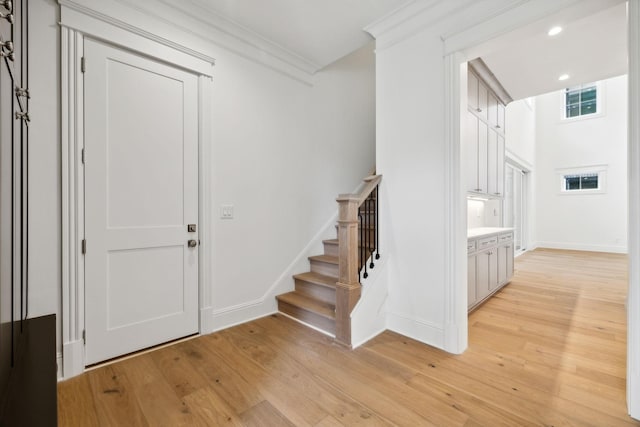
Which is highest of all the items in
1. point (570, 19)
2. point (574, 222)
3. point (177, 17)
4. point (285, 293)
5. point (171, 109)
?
point (177, 17)

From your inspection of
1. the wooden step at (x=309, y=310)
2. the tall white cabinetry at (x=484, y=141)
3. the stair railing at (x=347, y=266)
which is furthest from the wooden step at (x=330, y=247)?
the tall white cabinetry at (x=484, y=141)

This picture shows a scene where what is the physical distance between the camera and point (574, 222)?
744cm

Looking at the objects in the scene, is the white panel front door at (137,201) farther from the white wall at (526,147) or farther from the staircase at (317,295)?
the white wall at (526,147)

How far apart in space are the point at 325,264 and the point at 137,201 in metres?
1.87

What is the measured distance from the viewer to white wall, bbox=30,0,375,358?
5.80 ft

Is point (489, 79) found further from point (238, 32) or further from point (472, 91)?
point (238, 32)

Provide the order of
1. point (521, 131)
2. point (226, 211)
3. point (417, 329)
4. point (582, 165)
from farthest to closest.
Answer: point (582, 165) < point (521, 131) < point (226, 211) < point (417, 329)

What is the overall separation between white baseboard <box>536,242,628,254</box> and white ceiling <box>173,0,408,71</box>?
821cm

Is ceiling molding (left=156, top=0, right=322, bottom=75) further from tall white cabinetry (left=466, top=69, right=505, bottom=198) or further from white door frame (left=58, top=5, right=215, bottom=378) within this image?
tall white cabinetry (left=466, top=69, right=505, bottom=198)

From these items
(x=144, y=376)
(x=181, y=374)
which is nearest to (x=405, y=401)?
(x=181, y=374)

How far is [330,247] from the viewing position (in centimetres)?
338

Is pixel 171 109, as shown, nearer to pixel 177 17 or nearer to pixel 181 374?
pixel 177 17

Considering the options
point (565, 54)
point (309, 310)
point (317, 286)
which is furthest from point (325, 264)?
point (565, 54)

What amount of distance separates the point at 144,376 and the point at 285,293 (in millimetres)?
1475
